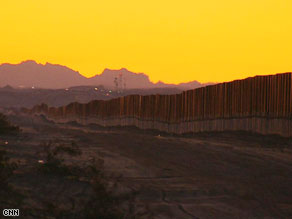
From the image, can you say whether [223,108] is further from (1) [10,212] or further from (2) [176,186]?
(1) [10,212]

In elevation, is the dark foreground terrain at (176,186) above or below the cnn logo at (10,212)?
below

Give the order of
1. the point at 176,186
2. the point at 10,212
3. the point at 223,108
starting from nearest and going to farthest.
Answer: the point at 10,212, the point at 176,186, the point at 223,108

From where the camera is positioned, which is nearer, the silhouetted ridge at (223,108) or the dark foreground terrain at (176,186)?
the dark foreground terrain at (176,186)

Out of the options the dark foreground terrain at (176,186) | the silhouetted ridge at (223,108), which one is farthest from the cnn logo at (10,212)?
the silhouetted ridge at (223,108)

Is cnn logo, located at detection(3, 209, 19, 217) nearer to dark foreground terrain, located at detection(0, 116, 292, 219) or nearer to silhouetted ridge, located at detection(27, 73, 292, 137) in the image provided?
dark foreground terrain, located at detection(0, 116, 292, 219)

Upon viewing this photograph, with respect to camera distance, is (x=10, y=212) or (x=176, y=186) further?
(x=176, y=186)

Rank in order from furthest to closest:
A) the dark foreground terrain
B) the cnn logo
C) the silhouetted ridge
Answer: the silhouetted ridge → the dark foreground terrain → the cnn logo

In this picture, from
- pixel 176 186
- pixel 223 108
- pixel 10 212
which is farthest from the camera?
pixel 223 108

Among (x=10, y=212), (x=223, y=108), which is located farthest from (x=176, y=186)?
(x=223, y=108)

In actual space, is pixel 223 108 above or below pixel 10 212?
above

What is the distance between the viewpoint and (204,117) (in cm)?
2964

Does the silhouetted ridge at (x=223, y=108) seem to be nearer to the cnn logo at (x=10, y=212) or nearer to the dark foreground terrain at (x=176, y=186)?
the dark foreground terrain at (x=176, y=186)

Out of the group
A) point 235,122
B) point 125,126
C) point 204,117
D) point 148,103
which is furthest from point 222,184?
point 125,126

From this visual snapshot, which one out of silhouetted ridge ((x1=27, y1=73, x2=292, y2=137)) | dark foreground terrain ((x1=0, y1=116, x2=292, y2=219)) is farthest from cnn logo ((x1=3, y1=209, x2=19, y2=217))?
silhouetted ridge ((x1=27, y1=73, x2=292, y2=137))
